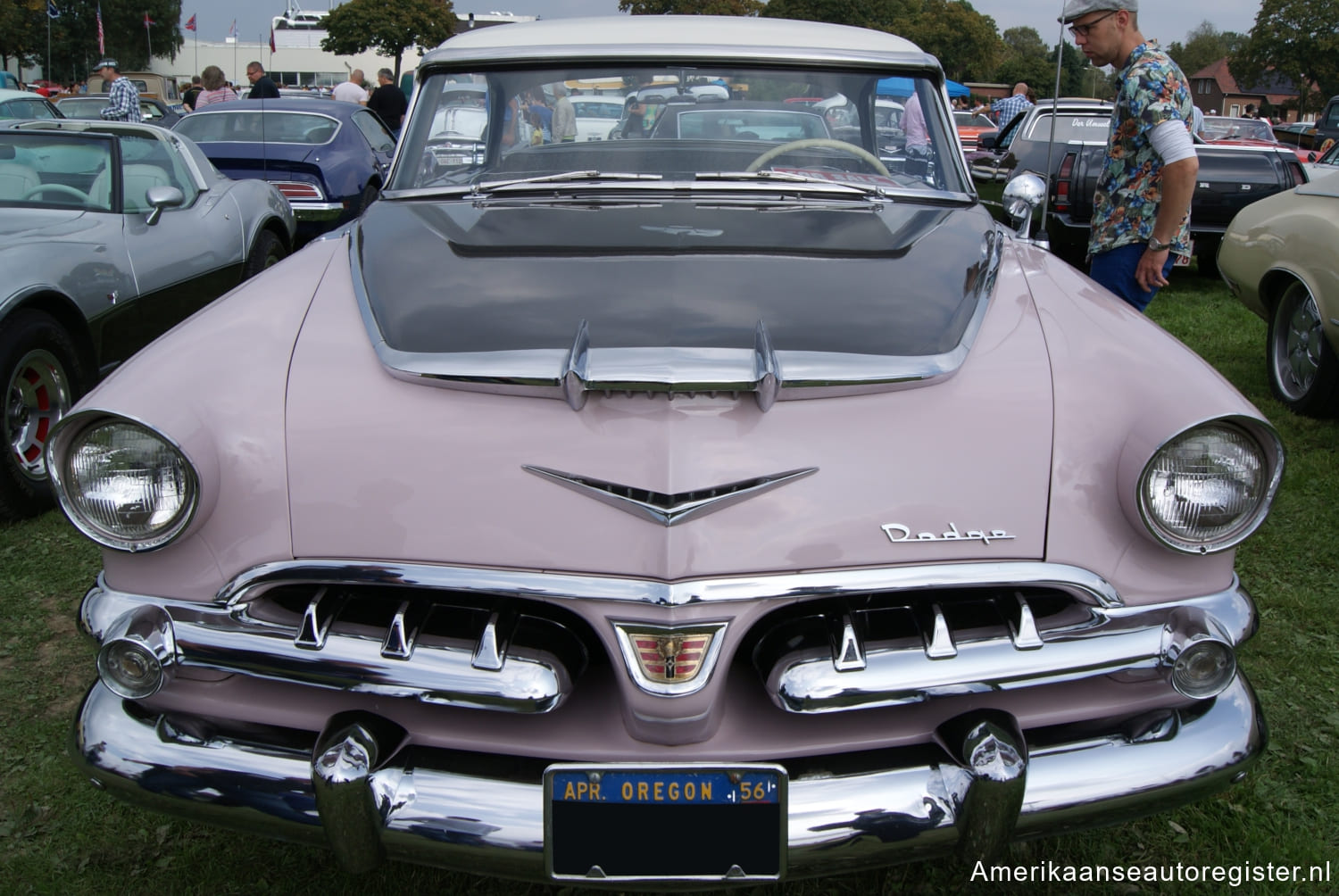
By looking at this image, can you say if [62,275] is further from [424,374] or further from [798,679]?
[798,679]

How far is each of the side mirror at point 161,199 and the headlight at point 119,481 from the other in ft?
11.5

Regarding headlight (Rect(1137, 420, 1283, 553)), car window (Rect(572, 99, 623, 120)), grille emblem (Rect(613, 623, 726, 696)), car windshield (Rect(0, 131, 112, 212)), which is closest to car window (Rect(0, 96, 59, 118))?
car windshield (Rect(0, 131, 112, 212))

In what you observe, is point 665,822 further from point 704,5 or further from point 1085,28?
point 704,5

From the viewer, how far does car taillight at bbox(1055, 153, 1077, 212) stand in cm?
838

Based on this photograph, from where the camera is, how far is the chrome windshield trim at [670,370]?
5.26 feet

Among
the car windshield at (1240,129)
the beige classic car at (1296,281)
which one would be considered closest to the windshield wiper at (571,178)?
the beige classic car at (1296,281)

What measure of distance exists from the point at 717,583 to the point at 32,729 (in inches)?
80.0

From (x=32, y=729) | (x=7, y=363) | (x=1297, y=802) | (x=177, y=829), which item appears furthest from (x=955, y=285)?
(x=7, y=363)

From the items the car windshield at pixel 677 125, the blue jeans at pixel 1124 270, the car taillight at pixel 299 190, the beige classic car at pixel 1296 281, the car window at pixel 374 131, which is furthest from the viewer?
the car window at pixel 374 131

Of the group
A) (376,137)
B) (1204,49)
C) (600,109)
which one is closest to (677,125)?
(600,109)

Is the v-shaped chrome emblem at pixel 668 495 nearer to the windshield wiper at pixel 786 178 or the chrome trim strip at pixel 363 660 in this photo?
the chrome trim strip at pixel 363 660

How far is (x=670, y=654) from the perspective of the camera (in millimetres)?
1552

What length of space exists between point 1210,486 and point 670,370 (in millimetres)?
877

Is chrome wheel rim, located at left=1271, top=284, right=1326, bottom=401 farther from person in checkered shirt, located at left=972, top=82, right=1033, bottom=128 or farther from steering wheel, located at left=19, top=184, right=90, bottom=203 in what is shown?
person in checkered shirt, located at left=972, top=82, right=1033, bottom=128
